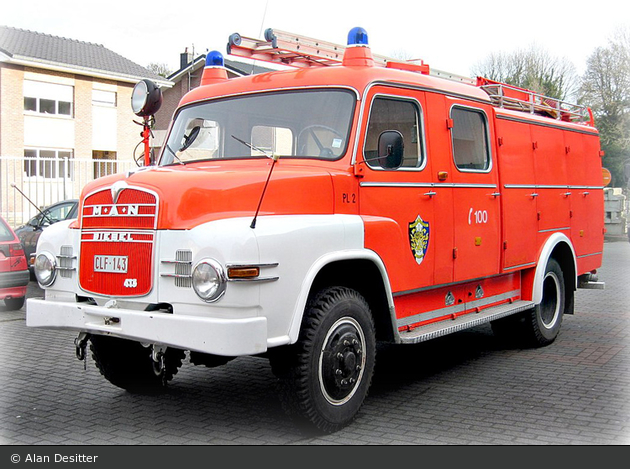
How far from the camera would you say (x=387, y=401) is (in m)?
6.04

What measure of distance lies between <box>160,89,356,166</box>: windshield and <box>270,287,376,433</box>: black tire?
4.02 feet

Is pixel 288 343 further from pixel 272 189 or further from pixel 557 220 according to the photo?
pixel 557 220

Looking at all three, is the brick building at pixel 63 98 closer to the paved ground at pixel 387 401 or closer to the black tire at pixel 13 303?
the black tire at pixel 13 303

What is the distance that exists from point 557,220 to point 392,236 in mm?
3606

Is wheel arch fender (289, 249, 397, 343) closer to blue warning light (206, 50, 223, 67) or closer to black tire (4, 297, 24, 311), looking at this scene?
blue warning light (206, 50, 223, 67)

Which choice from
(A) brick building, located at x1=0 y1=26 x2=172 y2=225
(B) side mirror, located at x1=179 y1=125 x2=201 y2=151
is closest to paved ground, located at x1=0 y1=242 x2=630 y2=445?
(B) side mirror, located at x1=179 y1=125 x2=201 y2=151

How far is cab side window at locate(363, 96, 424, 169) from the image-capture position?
566 centimetres

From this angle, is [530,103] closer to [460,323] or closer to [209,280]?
[460,323]

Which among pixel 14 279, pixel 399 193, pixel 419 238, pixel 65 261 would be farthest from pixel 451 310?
pixel 14 279

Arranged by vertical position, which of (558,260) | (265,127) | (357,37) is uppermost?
(357,37)

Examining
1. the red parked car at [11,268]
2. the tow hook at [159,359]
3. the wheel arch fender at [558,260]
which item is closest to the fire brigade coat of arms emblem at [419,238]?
the tow hook at [159,359]

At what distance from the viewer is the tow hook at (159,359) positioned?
500cm

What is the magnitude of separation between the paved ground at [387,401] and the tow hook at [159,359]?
0.30 meters

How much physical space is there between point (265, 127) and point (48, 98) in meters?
27.6
